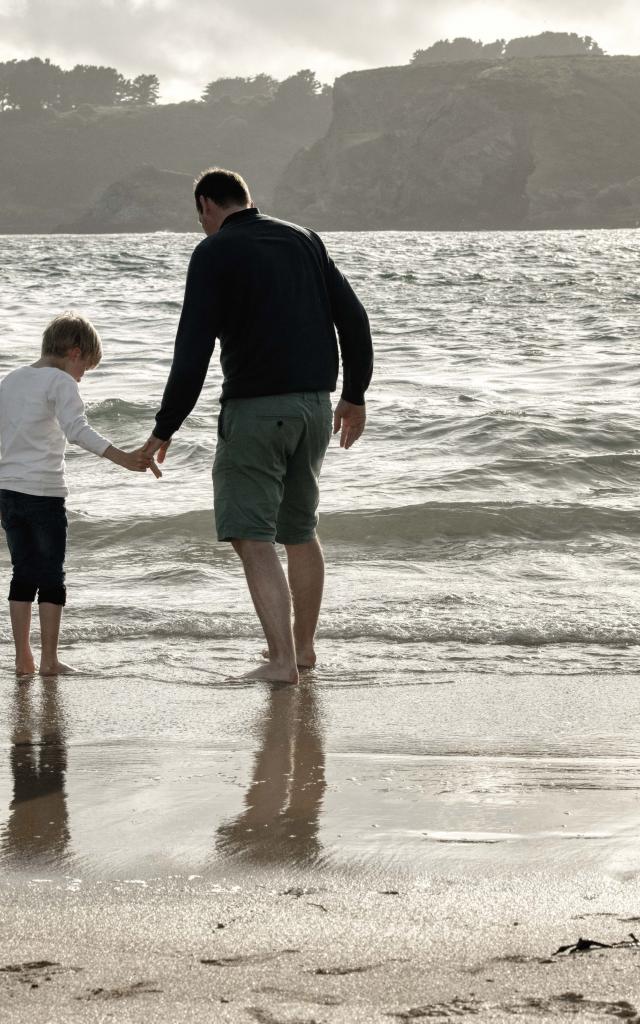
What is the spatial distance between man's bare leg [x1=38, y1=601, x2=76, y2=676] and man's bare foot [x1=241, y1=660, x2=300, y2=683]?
2.36 ft

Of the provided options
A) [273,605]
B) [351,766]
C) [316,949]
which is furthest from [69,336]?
[316,949]

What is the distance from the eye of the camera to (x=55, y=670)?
4195 mm

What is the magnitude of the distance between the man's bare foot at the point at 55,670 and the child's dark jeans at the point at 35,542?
24 centimetres

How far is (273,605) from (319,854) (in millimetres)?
1757

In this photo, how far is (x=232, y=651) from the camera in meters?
4.57

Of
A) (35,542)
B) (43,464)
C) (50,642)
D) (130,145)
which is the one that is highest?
(130,145)

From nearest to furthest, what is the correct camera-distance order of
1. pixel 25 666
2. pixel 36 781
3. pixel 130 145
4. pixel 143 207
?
pixel 36 781, pixel 25 666, pixel 143 207, pixel 130 145

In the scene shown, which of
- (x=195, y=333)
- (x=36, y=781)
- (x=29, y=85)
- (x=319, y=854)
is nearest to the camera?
(x=319, y=854)

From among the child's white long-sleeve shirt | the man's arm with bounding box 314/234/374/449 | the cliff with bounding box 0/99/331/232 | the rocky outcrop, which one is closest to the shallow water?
the child's white long-sleeve shirt

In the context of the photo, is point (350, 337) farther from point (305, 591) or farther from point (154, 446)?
point (305, 591)

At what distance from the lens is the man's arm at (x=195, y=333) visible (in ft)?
12.6

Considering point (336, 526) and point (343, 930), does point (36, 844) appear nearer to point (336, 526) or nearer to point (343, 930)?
point (343, 930)

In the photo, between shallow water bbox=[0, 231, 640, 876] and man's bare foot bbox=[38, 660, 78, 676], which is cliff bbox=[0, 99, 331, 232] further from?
man's bare foot bbox=[38, 660, 78, 676]

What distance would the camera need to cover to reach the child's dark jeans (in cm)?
420
